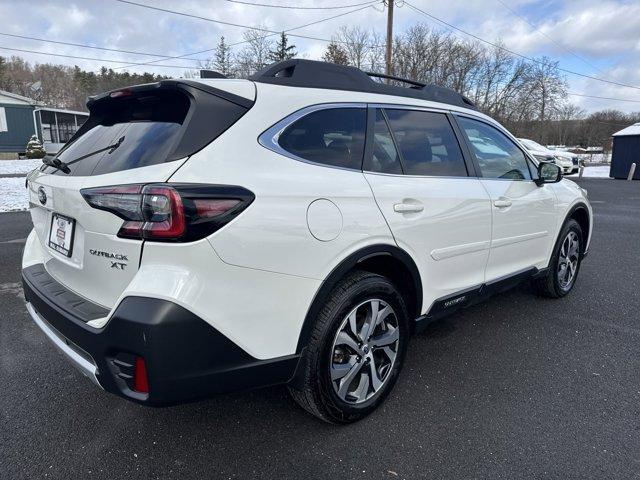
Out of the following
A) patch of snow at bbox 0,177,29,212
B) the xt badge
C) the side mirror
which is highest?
the side mirror

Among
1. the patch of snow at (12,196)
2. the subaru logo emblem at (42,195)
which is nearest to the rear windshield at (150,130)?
the subaru logo emblem at (42,195)

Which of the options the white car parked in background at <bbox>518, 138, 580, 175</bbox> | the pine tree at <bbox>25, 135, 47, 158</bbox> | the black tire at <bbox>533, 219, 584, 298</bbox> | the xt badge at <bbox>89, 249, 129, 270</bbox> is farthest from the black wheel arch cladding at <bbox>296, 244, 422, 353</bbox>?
the pine tree at <bbox>25, 135, 47, 158</bbox>

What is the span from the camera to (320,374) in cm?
218

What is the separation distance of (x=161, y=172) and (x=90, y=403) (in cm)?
165

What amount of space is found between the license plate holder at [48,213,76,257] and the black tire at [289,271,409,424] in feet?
4.06

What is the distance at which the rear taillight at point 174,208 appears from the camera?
5.55 ft

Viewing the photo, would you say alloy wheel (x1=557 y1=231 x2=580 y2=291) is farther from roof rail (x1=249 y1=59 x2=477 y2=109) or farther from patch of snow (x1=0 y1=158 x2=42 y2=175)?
patch of snow (x1=0 y1=158 x2=42 y2=175)

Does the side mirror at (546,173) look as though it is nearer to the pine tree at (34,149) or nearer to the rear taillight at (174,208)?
the rear taillight at (174,208)

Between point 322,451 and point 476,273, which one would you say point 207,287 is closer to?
point 322,451

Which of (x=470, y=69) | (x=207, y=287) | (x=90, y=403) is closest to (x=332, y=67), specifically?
(x=207, y=287)

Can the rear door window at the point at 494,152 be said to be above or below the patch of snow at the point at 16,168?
above

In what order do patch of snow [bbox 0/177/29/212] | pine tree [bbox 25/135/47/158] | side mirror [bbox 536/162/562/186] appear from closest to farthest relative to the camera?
side mirror [bbox 536/162/562/186] → patch of snow [bbox 0/177/29/212] → pine tree [bbox 25/135/47/158]

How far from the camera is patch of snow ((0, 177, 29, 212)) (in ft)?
31.2

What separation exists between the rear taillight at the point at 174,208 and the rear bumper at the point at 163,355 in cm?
27
